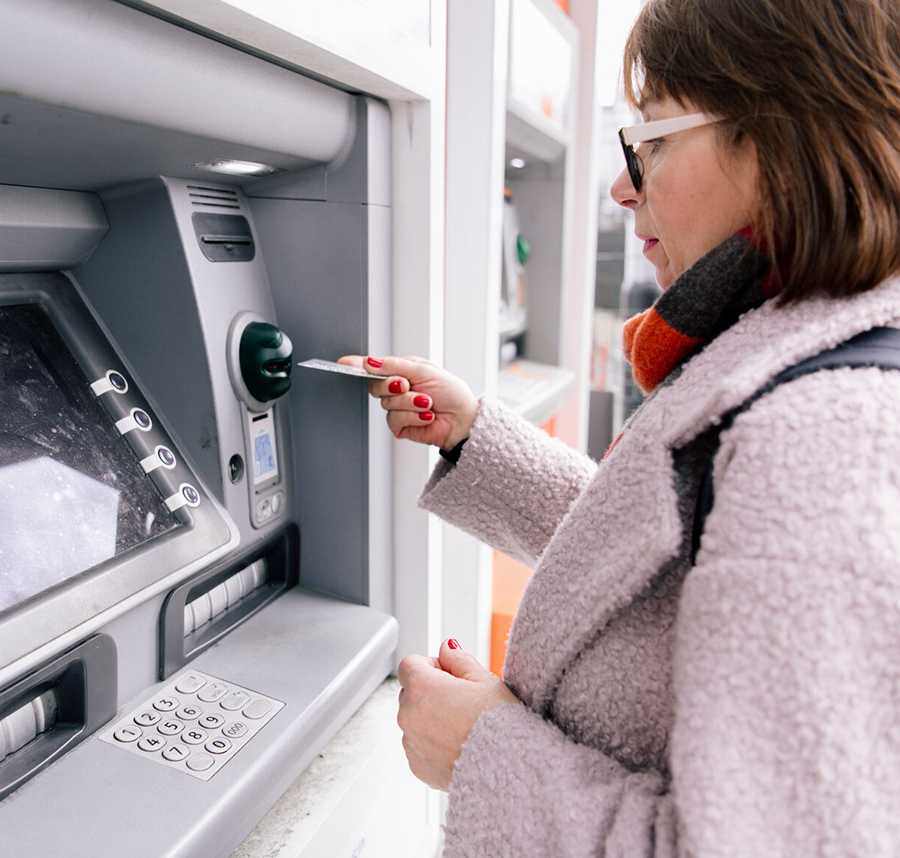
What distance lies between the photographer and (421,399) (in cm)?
115

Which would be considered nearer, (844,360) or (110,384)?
(844,360)

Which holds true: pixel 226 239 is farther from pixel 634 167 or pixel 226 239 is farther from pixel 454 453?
pixel 634 167

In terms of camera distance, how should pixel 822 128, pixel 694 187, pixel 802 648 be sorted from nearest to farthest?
pixel 802 648 → pixel 822 128 → pixel 694 187

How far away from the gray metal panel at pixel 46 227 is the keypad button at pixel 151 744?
1.83ft

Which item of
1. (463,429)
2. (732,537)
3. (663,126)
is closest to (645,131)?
(663,126)

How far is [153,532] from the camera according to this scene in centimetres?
99

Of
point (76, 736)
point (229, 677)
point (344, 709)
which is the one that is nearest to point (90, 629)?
point (76, 736)

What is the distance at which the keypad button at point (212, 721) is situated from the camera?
0.93m

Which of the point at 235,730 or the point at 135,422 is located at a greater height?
the point at 135,422

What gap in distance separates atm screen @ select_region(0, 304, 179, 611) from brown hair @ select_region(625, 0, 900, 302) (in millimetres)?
763

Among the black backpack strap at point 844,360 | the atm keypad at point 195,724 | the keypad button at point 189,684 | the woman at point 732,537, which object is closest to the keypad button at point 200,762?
the atm keypad at point 195,724

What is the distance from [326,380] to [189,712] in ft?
1.61

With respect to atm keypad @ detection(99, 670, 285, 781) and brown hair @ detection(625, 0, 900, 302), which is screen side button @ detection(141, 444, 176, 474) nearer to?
atm keypad @ detection(99, 670, 285, 781)

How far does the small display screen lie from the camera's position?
1.16 m
